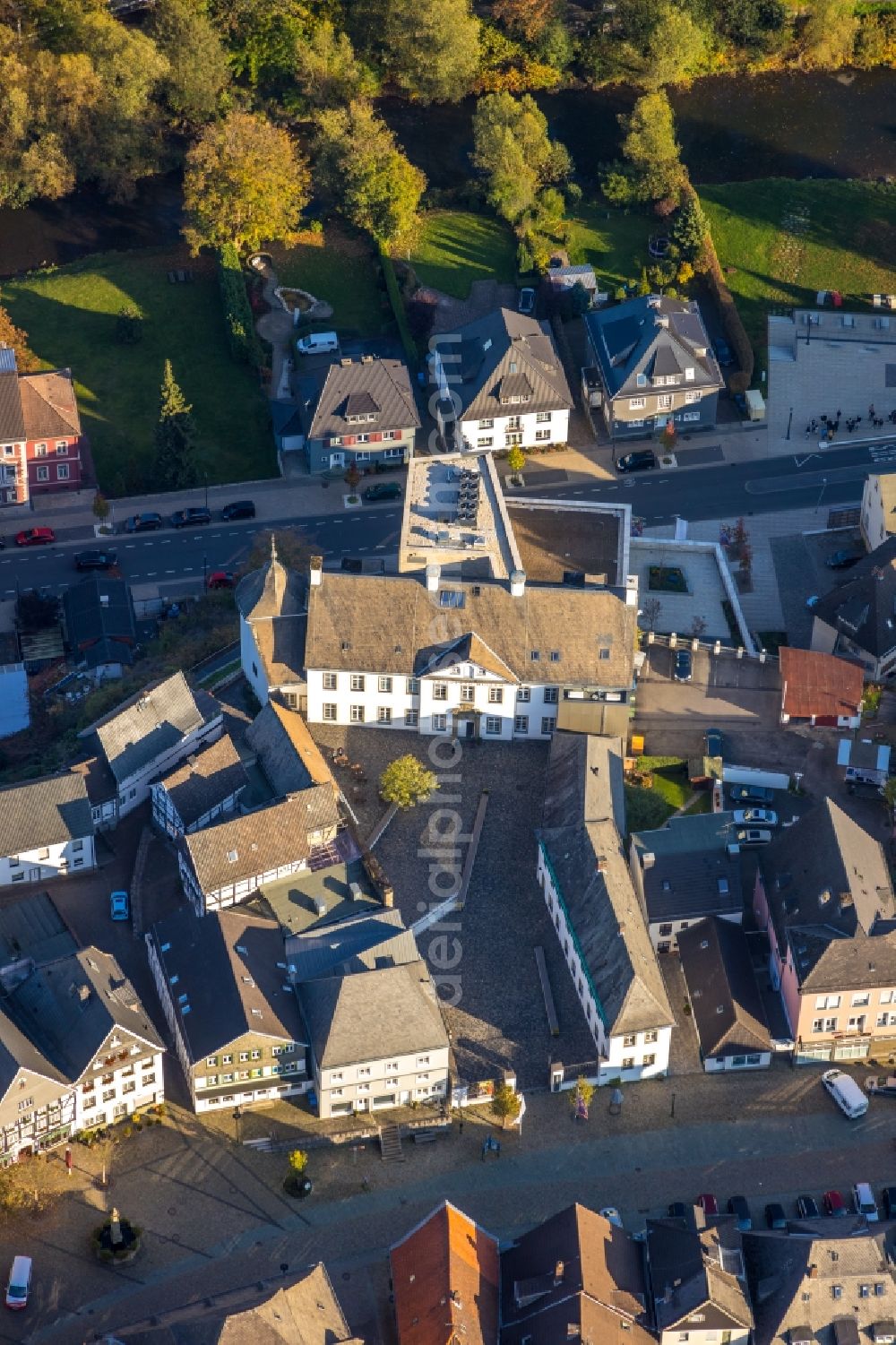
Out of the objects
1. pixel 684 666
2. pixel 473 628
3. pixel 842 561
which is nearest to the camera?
pixel 473 628

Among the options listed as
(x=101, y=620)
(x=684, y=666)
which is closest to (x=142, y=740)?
(x=101, y=620)

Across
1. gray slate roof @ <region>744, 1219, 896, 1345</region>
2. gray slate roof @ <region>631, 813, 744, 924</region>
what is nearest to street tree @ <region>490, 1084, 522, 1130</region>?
gray slate roof @ <region>631, 813, 744, 924</region>

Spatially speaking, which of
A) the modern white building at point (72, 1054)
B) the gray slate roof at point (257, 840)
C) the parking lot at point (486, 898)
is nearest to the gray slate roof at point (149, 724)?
the gray slate roof at point (257, 840)

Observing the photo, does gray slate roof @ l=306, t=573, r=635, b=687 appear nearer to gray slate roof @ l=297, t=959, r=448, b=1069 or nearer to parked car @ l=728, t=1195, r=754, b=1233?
gray slate roof @ l=297, t=959, r=448, b=1069

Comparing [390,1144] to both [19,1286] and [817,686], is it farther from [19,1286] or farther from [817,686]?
[817,686]

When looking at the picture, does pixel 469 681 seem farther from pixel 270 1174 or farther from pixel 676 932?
pixel 270 1174
